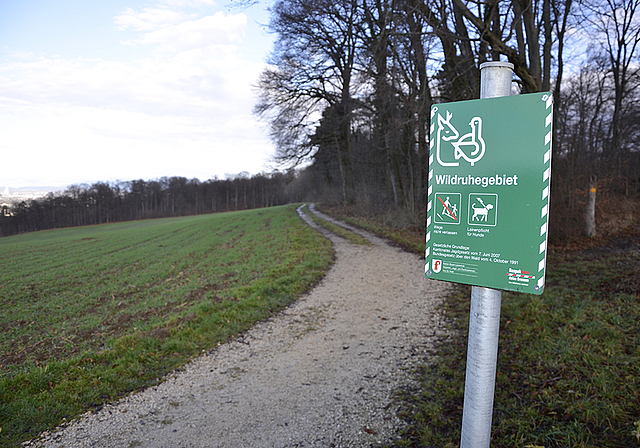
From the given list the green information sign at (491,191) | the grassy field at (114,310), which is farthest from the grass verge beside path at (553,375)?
the grassy field at (114,310)

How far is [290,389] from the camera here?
14.6 ft

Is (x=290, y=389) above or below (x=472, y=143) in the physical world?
below

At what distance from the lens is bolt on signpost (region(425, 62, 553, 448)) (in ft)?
6.05

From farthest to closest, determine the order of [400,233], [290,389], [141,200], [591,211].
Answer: [141,200]
[400,233]
[591,211]
[290,389]

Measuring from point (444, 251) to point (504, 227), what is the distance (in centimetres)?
34

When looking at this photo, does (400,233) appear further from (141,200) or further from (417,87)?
(141,200)

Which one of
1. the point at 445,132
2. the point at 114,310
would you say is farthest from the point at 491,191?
the point at 114,310

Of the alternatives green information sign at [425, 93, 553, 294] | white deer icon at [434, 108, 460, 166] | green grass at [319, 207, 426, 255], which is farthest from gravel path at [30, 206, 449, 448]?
green grass at [319, 207, 426, 255]

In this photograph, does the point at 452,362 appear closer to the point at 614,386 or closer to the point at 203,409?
the point at 614,386

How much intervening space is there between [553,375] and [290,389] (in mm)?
3061

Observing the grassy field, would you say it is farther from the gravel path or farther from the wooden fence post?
the wooden fence post

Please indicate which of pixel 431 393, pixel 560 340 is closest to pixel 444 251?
pixel 431 393

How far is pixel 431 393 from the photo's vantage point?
13.8ft

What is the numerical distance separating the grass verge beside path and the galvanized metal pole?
1.46m
